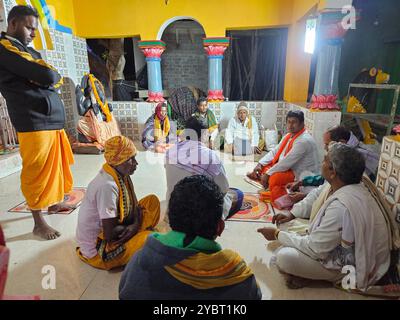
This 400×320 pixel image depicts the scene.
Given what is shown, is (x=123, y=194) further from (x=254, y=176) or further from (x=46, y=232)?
(x=254, y=176)

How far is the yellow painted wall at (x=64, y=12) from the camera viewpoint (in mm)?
5027

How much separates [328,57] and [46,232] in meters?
3.78

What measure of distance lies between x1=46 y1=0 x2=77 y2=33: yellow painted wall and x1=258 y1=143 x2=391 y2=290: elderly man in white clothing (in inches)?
212

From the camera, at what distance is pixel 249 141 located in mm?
4809

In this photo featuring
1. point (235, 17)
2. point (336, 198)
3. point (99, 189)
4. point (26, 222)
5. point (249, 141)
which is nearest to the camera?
point (336, 198)

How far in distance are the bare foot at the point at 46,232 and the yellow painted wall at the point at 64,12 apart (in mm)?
4180

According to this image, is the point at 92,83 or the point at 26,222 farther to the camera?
the point at 92,83

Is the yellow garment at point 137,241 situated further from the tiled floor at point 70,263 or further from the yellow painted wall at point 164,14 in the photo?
the yellow painted wall at point 164,14

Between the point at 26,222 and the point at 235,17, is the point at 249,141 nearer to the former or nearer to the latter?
the point at 235,17

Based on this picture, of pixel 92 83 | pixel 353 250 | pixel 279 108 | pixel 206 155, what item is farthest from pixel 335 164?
pixel 92 83

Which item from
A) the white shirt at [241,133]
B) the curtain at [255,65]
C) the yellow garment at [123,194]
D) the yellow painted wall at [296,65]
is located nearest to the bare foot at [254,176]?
the white shirt at [241,133]

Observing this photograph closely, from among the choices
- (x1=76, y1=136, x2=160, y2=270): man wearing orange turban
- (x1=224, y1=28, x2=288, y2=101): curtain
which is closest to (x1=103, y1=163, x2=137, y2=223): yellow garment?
(x1=76, y1=136, x2=160, y2=270): man wearing orange turban

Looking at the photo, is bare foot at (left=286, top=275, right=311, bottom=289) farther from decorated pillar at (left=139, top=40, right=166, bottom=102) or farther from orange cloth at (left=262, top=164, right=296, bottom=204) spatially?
decorated pillar at (left=139, top=40, right=166, bottom=102)

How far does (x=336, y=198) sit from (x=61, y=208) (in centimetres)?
247
